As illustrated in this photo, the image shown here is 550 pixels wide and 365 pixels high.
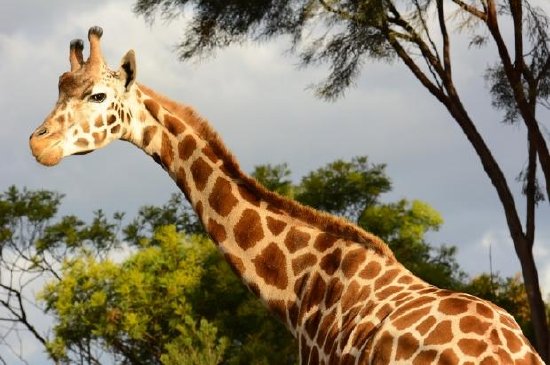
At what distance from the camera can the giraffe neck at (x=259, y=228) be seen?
681 cm

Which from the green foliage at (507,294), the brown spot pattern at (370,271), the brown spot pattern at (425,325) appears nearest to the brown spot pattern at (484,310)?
the brown spot pattern at (425,325)

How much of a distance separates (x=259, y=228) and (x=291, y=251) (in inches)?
11.1

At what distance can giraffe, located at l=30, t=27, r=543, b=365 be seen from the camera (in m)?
5.87

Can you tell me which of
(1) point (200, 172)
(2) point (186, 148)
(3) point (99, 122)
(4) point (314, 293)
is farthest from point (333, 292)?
(3) point (99, 122)

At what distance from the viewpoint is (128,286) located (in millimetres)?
18641

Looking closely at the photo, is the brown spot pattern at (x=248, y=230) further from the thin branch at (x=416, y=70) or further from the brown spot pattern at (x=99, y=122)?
the thin branch at (x=416, y=70)

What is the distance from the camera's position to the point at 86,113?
748 cm

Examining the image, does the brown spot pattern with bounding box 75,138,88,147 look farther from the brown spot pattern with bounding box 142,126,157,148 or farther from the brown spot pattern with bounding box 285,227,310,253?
the brown spot pattern with bounding box 285,227,310,253

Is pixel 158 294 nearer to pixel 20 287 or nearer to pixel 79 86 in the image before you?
pixel 20 287

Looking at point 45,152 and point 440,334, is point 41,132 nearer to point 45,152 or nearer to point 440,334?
point 45,152

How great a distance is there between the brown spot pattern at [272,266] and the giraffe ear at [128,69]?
1498 mm

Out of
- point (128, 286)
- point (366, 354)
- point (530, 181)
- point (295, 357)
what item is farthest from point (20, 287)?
point (366, 354)

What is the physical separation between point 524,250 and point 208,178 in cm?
1041

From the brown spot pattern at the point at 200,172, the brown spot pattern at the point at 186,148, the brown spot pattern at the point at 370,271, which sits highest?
the brown spot pattern at the point at 186,148
